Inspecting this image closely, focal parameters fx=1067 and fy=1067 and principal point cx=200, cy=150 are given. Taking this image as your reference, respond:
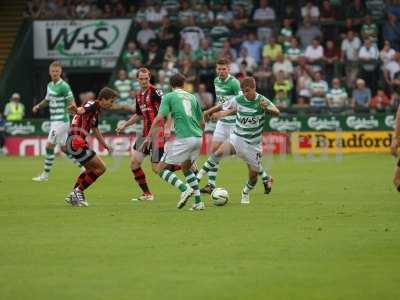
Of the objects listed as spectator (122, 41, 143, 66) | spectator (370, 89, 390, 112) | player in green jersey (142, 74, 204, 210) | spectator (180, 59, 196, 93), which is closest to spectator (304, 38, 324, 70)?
spectator (370, 89, 390, 112)

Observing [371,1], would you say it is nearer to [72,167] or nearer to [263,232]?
[72,167]

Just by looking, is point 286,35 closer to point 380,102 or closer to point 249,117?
point 380,102

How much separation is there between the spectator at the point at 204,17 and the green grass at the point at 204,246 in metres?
15.9

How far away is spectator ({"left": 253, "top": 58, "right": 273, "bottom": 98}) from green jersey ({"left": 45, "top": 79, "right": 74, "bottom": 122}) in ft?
35.5

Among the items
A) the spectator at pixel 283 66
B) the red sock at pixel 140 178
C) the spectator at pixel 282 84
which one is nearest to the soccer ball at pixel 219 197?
the red sock at pixel 140 178

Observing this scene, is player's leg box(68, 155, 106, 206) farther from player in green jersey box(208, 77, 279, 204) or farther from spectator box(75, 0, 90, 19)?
spectator box(75, 0, 90, 19)

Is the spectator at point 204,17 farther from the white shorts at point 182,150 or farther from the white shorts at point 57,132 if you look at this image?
the white shorts at point 182,150

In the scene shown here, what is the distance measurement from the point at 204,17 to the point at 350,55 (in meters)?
5.08

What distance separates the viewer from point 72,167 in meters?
27.3

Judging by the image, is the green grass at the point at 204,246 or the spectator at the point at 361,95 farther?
the spectator at the point at 361,95

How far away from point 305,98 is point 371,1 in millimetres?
4904

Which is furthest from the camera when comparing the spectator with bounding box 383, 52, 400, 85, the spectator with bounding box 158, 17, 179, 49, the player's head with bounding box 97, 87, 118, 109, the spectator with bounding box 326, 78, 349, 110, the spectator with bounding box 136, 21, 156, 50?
the spectator with bounding box 136, 21, 156, 50

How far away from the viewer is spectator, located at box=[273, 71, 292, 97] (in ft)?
107

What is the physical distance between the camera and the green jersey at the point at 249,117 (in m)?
16.6
